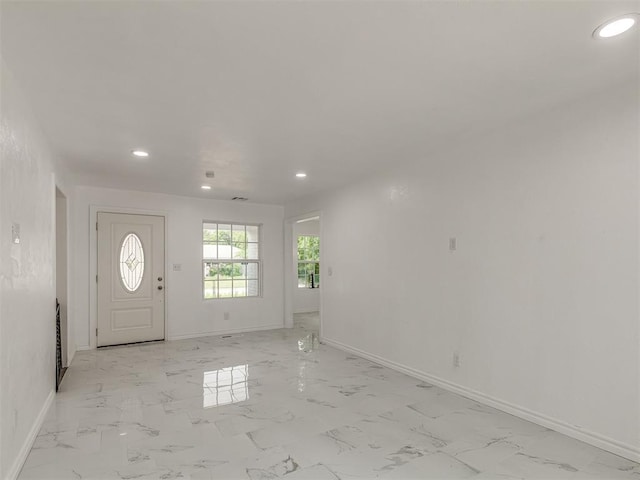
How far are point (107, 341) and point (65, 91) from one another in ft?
14.0

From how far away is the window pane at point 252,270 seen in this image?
6.98 metres

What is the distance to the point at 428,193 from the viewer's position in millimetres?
3969

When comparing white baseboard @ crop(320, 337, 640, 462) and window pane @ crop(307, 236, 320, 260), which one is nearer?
white baseboard @ crop(320, 337, 640, 462)

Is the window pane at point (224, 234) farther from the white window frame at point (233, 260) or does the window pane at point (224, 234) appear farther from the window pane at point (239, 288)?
the window pane at point (239, 288)

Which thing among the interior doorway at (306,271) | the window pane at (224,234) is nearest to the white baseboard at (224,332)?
the window pane at (224,234)

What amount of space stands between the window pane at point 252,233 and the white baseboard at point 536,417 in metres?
3.60

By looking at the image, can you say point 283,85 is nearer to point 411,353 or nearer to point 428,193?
point 428,193

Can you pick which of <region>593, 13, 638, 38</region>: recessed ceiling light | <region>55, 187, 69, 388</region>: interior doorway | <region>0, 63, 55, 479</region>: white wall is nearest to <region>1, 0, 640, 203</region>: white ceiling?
<region>593, 13, 638, 38</region>: recessed ceiling light

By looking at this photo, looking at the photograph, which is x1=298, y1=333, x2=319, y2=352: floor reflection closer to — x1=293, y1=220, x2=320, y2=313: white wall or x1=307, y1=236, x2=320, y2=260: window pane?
x1=293, y1=220, x2=320, y2=313: white wall

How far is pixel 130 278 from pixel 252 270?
2.05m

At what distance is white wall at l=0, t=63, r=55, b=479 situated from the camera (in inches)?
80.4

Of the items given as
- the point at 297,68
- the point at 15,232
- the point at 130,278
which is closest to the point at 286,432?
the point at 15,232

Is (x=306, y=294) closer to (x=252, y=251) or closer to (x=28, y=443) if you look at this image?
(x=252, y=251)

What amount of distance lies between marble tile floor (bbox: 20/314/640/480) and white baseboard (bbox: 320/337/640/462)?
66 mm
